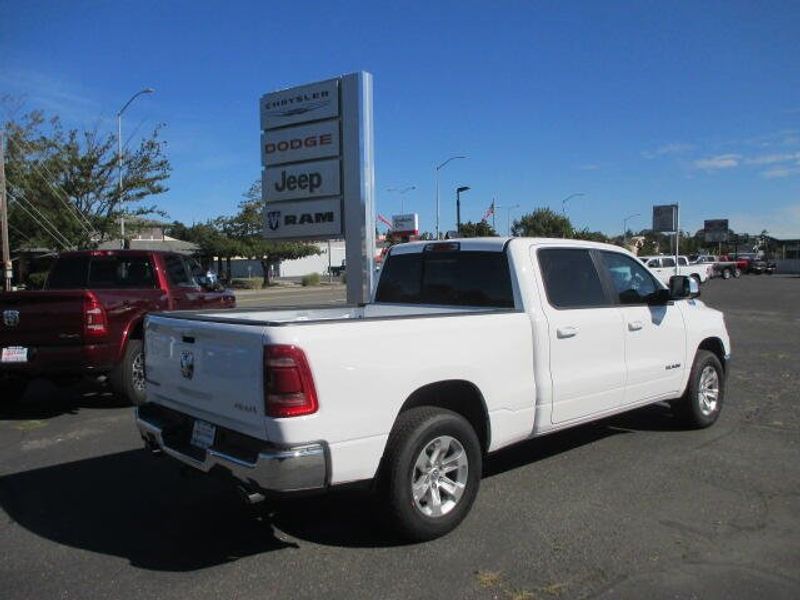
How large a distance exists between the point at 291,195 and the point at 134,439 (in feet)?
18.2

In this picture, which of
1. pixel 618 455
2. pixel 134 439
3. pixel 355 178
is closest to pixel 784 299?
pixel 355 178

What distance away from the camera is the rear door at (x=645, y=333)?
19.7 ft

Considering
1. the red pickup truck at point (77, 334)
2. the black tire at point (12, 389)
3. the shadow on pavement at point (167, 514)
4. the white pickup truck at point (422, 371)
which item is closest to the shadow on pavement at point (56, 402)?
the black tire at point (12, 389)

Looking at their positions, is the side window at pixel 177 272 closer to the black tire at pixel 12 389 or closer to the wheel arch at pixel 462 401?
the black tire at pixel 12 389

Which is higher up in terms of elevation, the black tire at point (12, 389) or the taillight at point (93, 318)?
the taillight at point (93, 318)

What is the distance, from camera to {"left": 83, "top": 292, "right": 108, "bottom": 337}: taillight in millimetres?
7848

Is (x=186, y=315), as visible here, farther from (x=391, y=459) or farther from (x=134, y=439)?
(x=134, y=439)

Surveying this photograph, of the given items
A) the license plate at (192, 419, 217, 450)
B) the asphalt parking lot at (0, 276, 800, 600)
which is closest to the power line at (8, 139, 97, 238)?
the asphalt parking lot at (0, 276, 800, 600)

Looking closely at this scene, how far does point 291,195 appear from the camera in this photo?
11.5 meters

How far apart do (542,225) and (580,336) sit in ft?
213

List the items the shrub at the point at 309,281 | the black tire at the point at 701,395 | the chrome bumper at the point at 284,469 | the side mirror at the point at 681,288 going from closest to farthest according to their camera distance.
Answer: the chrome bumper at the point at 284,469 < the side mirror at the point at 681,288 < the black tire at the point at 701,395 < the shrub at the point at 309,281

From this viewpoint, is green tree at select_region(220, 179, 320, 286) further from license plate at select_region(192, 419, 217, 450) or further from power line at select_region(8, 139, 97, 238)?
license plate at select_region(192, 419, 217, 450)

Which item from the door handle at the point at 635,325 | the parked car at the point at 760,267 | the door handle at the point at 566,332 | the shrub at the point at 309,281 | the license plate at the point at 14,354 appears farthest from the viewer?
the parked car at the point at 760,267

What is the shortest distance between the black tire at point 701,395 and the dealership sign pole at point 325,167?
15.9 ft
